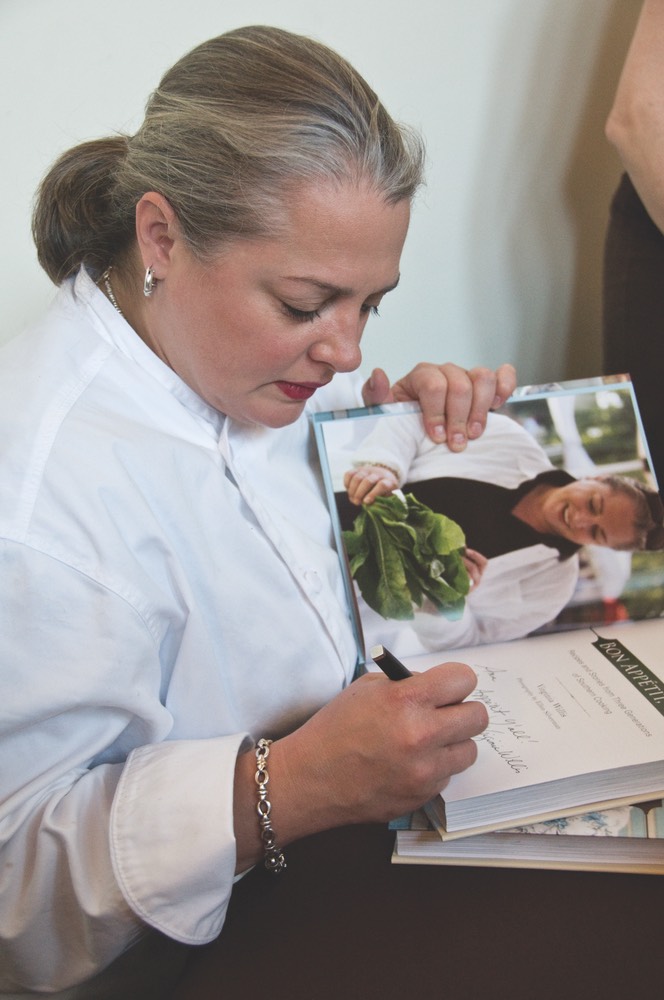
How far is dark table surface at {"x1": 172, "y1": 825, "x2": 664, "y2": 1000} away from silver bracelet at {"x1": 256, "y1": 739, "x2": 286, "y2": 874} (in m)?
0.03

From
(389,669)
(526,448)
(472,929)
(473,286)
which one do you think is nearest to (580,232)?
(473,286)

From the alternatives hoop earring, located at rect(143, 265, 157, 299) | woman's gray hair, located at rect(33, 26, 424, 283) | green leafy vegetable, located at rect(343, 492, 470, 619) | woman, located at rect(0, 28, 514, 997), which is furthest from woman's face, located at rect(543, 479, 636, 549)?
hoop earring, located at rect(143, 265, 157, 299)

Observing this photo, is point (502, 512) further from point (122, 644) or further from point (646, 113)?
point (646, 113)

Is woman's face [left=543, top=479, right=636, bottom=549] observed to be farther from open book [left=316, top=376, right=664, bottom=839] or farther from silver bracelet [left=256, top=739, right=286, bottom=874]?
silver bracelet [left=256, top=739, right=286, bottom=874]

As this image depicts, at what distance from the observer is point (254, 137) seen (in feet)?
2.35

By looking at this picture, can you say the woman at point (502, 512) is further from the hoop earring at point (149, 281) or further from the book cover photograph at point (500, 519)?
the hoop earring at point (149, 281)

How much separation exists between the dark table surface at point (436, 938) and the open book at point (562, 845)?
0.01 m

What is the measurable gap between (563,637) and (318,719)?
0.30 metres

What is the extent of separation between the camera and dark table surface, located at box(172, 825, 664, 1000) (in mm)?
632

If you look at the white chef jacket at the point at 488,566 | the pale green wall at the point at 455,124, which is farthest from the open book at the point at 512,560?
the pale green wall at the point at 455,124

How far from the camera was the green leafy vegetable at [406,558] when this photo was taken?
0.91 metres

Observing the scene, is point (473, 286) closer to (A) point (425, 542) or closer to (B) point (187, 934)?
(A) point (425, 542)

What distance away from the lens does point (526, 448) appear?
0.96m

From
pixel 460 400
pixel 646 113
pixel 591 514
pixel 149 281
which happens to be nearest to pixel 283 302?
pixel 149 281
